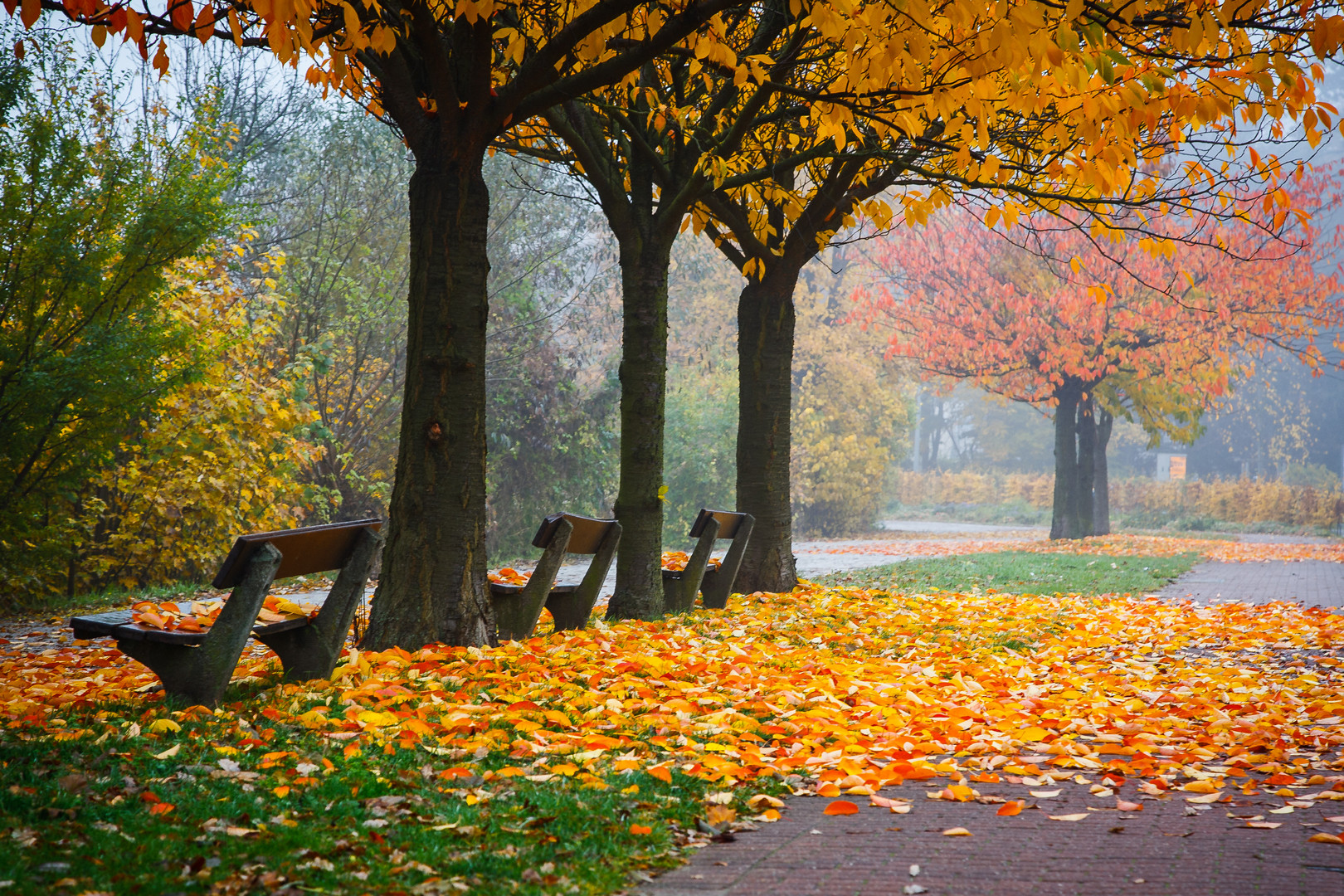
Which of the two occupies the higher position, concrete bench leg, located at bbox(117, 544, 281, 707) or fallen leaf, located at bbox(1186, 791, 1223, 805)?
concrete bench leg, located at bbox(117, 544, 281, 707)

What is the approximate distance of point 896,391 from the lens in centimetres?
3102

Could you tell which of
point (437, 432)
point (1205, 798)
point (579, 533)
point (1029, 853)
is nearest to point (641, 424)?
point (579, 533)

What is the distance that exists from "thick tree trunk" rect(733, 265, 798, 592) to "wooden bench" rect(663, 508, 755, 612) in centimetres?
35

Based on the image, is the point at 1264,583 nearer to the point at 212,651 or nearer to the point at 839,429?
the point at 212,651

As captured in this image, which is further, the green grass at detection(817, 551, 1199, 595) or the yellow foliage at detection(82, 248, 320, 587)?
the green grass at detection(817, 551, 1199, 595)

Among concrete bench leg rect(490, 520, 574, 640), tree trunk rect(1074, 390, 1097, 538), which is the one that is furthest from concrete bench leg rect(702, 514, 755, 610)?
tree trunk rect(1074, 390, 1097, 538)

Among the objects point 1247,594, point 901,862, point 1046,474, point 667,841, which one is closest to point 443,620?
point 667,841

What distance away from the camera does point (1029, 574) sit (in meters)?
12.5

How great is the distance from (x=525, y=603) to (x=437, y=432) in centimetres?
129

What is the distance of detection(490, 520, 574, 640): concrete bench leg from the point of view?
5875 millimetres

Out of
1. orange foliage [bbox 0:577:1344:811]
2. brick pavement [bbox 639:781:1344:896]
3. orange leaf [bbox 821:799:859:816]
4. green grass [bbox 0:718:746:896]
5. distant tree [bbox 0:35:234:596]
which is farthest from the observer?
distant tree [bbox 0:35:234:596]

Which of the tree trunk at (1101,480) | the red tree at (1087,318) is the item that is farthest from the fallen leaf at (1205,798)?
the tree trunk at (1101,480)

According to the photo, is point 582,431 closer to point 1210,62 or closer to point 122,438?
point 122,438

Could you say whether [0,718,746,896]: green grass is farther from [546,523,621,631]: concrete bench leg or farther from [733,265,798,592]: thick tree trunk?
[733,265,798,592]: thick tree trunk
